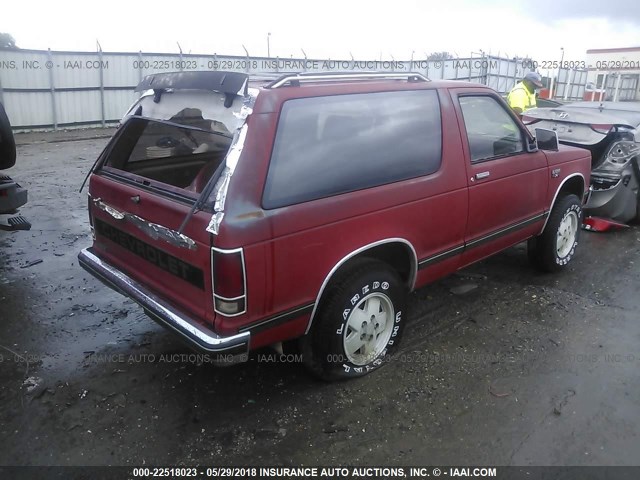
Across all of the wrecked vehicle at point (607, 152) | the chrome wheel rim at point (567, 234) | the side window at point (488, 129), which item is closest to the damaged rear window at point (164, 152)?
the side window at point (488, 129)

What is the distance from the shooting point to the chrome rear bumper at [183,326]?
2.62m

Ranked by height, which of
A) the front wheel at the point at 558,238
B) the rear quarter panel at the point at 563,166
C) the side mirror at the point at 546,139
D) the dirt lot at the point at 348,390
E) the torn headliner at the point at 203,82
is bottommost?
the dirt lot at the point at 348,390

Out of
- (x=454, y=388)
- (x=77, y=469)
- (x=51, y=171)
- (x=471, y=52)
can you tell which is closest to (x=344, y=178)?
(x=454, y=388)

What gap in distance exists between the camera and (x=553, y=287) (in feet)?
15.7

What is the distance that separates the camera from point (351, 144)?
10.0 ft

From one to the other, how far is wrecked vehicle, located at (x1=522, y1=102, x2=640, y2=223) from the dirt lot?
1.89 meters

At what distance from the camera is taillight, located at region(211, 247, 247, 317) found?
2.52 meters

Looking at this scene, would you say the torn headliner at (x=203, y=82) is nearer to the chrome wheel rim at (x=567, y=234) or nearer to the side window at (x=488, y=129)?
the side window at (x=488, y=129)

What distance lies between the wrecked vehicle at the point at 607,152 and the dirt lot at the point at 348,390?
6.21 feet

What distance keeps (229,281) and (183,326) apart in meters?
0.44

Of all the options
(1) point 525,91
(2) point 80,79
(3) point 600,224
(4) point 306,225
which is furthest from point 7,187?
(2) point 80,79

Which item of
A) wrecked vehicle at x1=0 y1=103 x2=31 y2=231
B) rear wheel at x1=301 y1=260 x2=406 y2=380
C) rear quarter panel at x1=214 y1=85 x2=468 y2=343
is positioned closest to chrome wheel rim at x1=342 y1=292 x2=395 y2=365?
rear wheel at x1=301 y1=260 x2=406 y2=380

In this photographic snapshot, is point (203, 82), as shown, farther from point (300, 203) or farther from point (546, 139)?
point (546, 139)

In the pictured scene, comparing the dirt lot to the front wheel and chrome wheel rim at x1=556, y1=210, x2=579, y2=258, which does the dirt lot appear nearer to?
the front wheel
